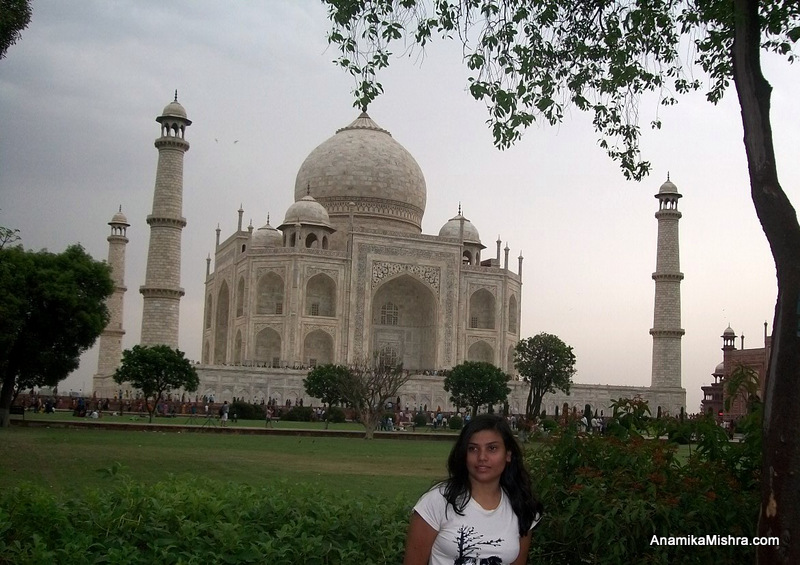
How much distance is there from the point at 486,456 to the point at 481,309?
Result: 37.3 meters

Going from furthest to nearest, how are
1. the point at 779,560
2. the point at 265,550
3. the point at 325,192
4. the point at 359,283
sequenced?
the point at 325,192 → the point at 359,283 → the point at 265,550 → the point at 779,560

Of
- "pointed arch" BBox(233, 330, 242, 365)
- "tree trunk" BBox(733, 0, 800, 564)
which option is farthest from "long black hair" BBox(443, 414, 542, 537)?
"pointed arch" BBox(233, 330, 242, 365)

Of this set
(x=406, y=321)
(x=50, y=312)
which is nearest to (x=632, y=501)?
(x=50, y=312)

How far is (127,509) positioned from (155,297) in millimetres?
28409

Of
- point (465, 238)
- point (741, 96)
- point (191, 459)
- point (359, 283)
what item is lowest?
point (191, 459)

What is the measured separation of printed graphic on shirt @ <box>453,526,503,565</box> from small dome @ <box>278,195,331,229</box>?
1403 inches

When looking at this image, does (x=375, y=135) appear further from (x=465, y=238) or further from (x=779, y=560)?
(x=779, y=560)

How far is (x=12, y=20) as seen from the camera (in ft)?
27.5

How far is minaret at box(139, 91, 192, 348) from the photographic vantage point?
104ft

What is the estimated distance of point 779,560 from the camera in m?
3.57

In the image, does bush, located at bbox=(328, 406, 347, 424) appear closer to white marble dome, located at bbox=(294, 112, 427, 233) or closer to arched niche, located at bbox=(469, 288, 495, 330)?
arched niche, located at bbox=(469, 288, 495, 330)

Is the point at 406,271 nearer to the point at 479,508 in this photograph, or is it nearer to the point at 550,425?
the point at 550,425

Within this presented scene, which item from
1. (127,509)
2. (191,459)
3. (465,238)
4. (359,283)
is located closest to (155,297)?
(359,283)

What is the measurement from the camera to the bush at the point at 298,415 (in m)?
30.2
